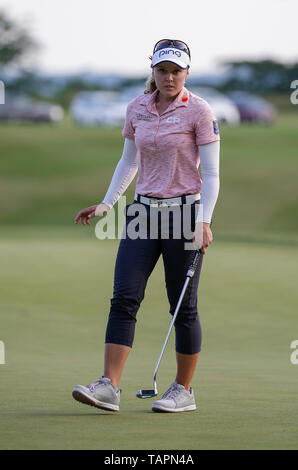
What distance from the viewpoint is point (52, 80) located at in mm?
81062

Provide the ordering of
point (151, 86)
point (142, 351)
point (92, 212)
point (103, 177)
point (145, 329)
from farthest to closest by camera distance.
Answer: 1. point (103, 177)
2. point (145, 329)
3. point (142, 351)
4. point (92, 212)
5. point (151, 86)

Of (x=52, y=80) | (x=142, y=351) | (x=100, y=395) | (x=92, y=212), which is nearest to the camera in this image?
(x=100, y=395)

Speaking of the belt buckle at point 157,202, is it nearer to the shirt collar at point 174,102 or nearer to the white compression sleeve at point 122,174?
the white compression sleeve at point 122,174

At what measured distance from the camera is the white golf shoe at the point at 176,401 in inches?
216

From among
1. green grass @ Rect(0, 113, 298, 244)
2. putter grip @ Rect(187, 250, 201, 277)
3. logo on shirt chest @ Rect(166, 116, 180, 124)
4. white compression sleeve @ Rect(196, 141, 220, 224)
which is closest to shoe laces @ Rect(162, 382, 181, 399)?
putter grip @ Rect(187, 250, 201, 277)

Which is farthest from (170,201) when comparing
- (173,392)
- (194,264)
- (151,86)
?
(173,392)

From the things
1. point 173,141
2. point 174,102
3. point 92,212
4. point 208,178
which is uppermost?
point 174,102

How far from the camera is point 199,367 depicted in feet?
26.4

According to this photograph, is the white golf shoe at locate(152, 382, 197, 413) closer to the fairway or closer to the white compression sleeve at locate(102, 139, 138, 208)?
the fairway

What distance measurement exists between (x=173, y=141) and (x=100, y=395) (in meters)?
1.41

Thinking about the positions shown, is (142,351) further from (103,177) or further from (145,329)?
(103,177)

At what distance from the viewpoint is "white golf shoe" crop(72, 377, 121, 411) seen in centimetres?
522

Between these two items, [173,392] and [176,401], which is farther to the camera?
[173,392]

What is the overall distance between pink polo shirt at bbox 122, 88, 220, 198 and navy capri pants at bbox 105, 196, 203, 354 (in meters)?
0.12
